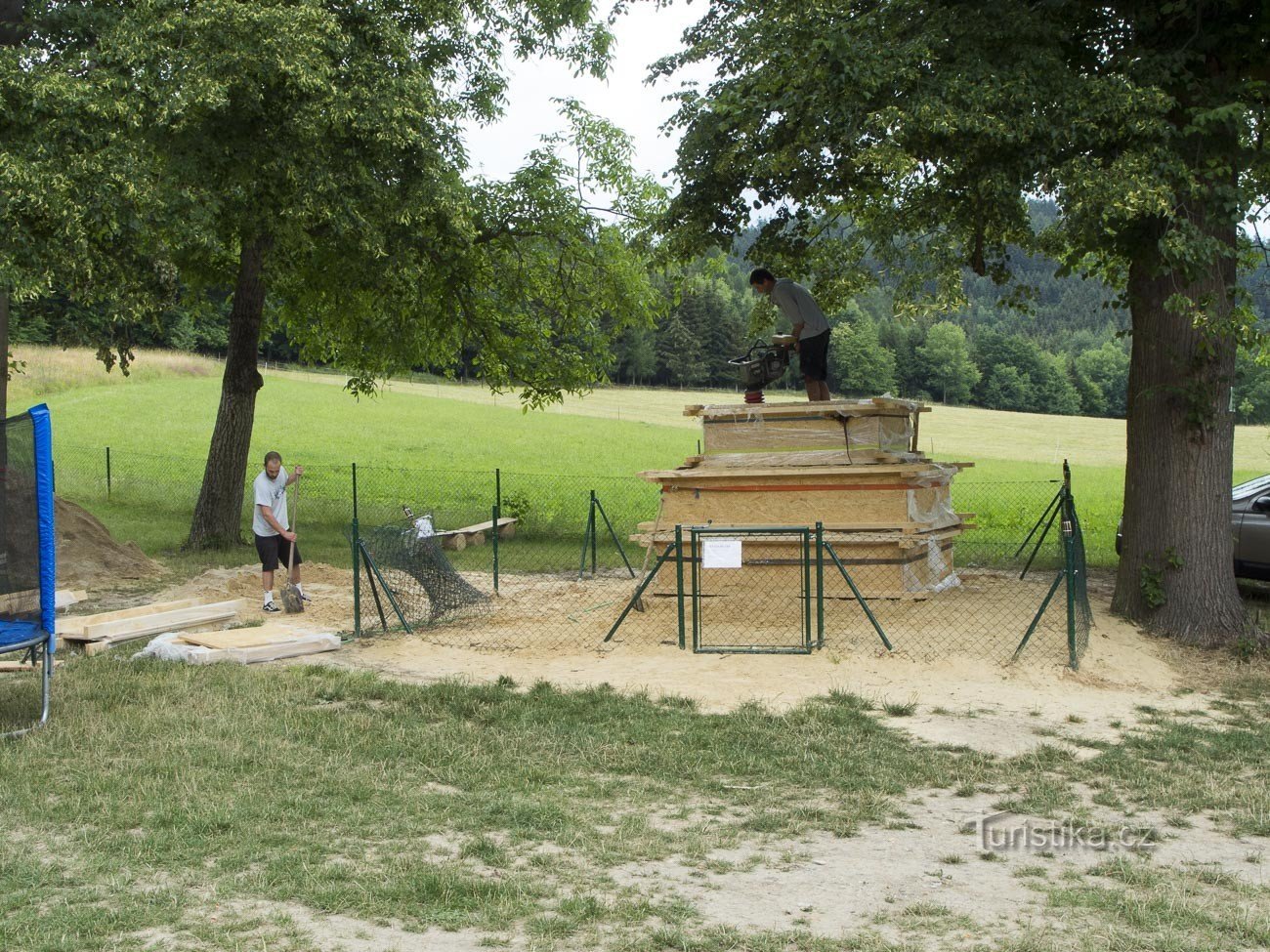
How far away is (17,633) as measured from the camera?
8305mm

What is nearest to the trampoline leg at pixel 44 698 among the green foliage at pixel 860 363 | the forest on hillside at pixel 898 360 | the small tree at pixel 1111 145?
the small tree at pixel 1111 145

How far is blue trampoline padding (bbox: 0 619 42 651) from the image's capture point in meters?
8.07

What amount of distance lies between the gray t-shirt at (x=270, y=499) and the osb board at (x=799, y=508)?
169 inches

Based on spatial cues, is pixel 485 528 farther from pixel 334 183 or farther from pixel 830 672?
pixel 830 672

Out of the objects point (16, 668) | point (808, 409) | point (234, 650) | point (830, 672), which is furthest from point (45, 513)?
point (808, 409)

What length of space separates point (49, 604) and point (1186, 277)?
31.4 ft

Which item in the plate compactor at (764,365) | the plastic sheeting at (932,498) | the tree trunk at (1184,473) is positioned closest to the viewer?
the tree trunk at (1184,473)

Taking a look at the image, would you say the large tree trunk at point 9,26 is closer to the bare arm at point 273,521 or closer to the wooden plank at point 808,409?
the bare arm at point 273,521

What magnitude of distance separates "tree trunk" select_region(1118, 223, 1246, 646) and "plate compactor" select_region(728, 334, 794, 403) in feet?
12.3

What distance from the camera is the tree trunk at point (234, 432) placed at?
19266 millimetres

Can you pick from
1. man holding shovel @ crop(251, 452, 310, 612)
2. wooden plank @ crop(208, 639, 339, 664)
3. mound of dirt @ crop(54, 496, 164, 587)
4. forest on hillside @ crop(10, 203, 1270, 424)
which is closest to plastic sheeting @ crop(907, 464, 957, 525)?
wooden plank @ crop(208, 639, 339, 664)

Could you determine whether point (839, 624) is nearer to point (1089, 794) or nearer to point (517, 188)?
point (1089, 794)

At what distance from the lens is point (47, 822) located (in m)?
6.14

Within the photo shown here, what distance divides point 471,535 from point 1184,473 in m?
12.2
